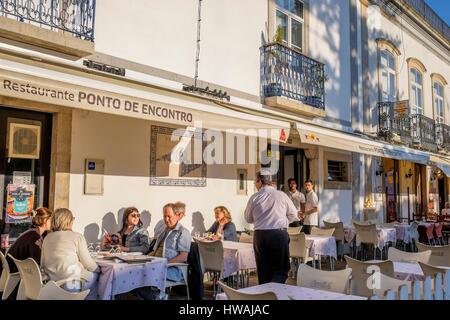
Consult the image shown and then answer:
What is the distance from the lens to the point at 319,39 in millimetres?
10922

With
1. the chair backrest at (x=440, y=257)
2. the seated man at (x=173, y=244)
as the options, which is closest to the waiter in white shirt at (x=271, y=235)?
the seated man at (x=173, y=244)

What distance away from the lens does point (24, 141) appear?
5.94 m

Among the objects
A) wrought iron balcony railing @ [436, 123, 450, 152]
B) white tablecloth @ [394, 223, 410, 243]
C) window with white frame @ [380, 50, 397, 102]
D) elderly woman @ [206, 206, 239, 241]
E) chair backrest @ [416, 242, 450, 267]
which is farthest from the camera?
wrought iron balcony railing @ [436, 123, 450, 152]

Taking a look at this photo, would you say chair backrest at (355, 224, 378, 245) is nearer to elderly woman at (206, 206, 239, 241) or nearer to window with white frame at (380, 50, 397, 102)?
elderly woman at (206, 206, 239, 241)

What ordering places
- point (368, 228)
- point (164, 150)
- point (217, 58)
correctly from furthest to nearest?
point (368, 228)
point (217, 58)
point (164, 150)

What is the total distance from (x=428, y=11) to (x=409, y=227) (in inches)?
462

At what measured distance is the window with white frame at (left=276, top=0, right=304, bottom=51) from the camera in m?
9.91

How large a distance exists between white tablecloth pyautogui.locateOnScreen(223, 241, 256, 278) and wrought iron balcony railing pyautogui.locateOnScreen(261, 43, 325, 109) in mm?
4007

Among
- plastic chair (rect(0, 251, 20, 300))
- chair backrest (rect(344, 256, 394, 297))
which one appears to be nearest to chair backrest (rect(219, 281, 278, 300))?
chair backrest (rect(344, 256, 394, 297))

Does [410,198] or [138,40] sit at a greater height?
[138,40]

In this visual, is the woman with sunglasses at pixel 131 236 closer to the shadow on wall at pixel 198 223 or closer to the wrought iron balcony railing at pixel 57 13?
the shadow on wall at pixel 198 223

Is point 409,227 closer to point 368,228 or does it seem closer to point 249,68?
point 368,228
